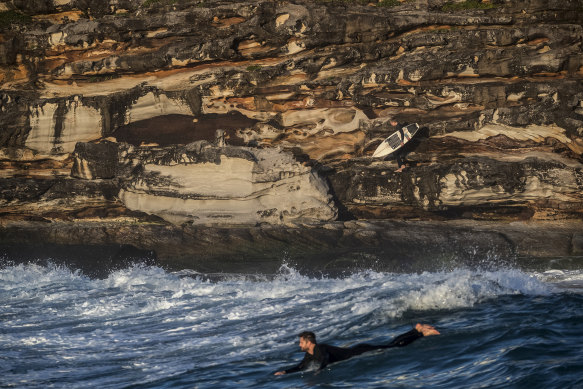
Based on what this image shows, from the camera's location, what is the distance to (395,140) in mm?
19672

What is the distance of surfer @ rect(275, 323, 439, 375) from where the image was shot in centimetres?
968

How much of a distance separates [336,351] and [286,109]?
12.2 metres

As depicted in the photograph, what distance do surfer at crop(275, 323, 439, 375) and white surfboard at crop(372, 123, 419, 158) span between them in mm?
9848

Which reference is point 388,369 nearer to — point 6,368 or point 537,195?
point 6,368

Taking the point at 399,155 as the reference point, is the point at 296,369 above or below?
below

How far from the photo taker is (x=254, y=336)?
1216 cm

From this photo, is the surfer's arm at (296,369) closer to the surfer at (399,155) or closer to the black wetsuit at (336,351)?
the black wetsuit at (336,351)

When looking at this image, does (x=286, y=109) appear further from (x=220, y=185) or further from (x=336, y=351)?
(x=336, y=351)

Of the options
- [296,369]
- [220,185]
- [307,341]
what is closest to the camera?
[296,369]

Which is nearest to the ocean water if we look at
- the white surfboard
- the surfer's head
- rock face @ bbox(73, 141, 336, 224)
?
the surfer's head

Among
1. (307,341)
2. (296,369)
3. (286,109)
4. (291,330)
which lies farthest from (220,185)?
(296,369)

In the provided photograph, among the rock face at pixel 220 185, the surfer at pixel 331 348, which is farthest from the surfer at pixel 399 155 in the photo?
the surfer at pixel 331 348

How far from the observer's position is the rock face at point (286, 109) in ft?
62.2

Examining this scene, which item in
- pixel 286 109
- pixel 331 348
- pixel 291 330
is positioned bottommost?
pixel 291 330
